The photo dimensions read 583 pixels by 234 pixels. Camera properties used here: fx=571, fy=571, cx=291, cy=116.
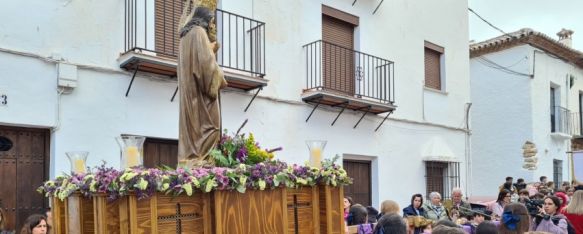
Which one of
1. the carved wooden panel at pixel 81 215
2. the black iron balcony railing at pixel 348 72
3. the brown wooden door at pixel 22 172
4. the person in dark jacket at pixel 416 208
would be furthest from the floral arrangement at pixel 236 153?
the black iron balcony railing at pixel 348 72

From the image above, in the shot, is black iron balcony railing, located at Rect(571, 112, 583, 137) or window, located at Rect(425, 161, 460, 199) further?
black iron balcony railing, located at Rect(571, 112, 583, 137)

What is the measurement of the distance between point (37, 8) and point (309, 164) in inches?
168

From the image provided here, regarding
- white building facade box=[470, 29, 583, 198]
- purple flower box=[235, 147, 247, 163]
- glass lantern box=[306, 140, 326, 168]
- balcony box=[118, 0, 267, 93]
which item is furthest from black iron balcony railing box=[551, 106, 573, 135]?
purple flower box=[235, 147, 247, 163]

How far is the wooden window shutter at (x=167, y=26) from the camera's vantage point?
306 inches

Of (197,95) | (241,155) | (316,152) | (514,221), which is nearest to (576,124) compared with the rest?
(514,221)

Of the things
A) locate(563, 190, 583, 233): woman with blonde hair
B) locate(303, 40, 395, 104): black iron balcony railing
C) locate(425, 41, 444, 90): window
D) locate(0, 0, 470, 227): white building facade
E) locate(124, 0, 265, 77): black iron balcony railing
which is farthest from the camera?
locate(425, 41, 444, 90): window

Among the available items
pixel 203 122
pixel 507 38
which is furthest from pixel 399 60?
pixel 203 122

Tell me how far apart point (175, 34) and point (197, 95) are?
4.05m

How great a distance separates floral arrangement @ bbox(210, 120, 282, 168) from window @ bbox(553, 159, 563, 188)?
16558 mm

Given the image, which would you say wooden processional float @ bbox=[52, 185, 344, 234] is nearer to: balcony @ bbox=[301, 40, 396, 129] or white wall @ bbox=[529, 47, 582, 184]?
balcony @ bbox=[301, 40, 396, 129]

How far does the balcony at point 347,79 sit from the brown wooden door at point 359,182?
106 cm

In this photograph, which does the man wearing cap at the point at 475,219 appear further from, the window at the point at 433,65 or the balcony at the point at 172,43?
the window at the point at 433,65

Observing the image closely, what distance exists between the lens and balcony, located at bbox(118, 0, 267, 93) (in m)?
7.27

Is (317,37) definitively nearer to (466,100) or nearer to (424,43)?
(424,43)
